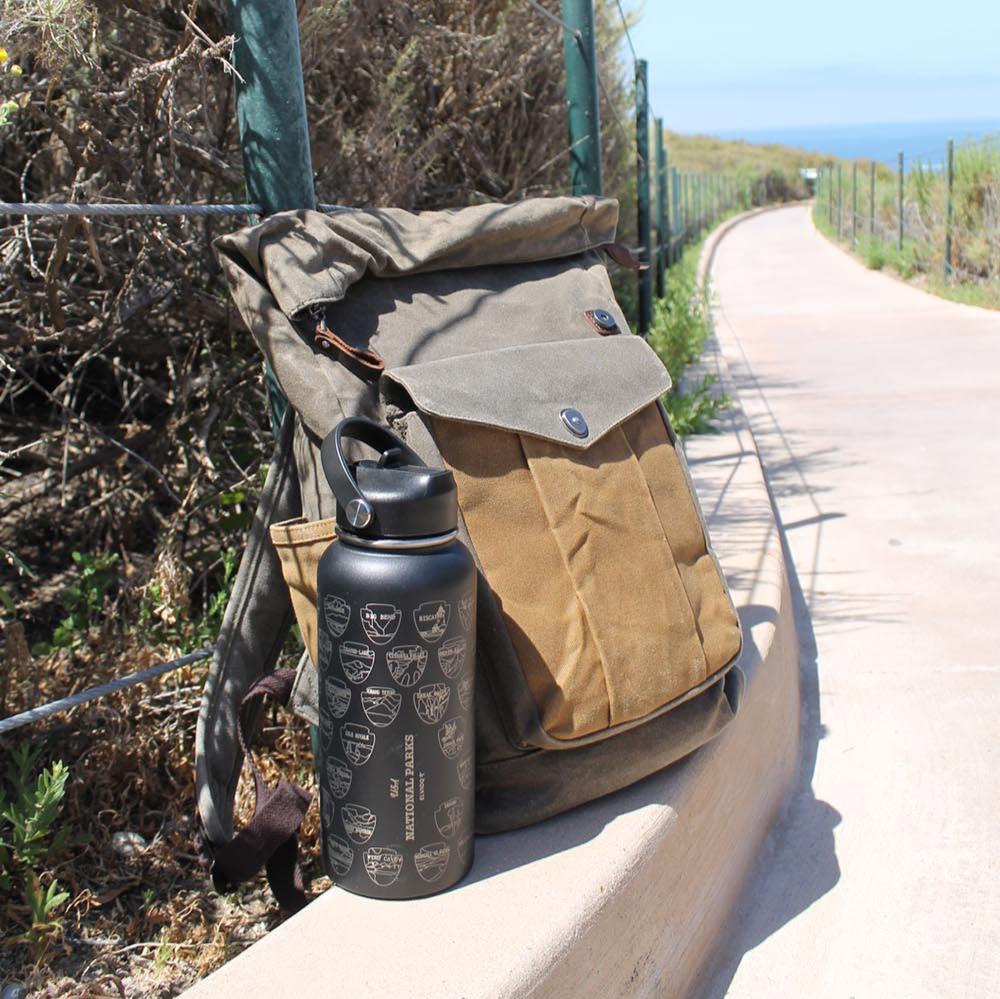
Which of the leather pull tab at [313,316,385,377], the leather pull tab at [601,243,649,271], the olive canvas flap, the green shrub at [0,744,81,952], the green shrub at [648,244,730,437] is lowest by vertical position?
the green shrub at [0,744,81,952]

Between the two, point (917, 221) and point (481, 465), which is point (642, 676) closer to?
point (481, 465)

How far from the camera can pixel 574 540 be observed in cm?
183

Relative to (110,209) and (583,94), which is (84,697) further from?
(583,94)

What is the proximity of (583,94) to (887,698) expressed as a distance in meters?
2.18

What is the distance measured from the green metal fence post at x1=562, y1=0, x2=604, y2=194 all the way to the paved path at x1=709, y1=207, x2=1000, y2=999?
5.03 feet

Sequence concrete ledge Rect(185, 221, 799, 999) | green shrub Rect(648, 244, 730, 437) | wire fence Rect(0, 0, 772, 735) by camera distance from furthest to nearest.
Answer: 1. green shrub Rect(648, 244, 730, 437)
2. wire fence Rect(0, 0, 772, 735)
3. concrete ledge Rect(185, 221, 799, 999)

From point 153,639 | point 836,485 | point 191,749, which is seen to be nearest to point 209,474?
point 153,639

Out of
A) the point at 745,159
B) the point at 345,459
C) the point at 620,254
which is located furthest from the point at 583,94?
the point at 745,159

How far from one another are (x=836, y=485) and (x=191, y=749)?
332 centimetres

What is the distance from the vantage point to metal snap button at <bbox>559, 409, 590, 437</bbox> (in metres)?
1.88

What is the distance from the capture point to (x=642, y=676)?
1.79 m

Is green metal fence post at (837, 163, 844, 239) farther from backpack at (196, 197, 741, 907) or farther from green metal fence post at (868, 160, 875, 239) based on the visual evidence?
backpack at (196, 197, 741, 907)

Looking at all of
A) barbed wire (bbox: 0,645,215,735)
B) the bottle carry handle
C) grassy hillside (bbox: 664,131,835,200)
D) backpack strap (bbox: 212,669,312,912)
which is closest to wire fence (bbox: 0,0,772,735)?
barbed wire (bbox: 0,645,215,735)

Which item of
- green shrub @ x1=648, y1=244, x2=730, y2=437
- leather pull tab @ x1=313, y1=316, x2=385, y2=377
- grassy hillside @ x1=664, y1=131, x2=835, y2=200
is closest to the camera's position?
leather pull tab @ x1=313, y1=316, x2=385, y2=377
